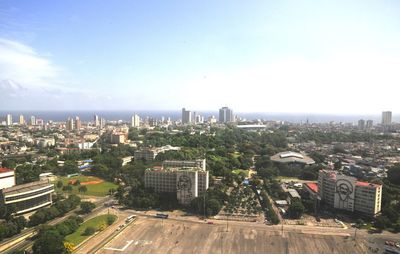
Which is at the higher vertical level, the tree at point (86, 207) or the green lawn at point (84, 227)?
the tree at point (86, 207)

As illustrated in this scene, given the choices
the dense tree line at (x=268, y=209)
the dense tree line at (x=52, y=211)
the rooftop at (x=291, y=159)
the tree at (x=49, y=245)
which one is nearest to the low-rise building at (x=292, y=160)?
the rooftop at (x=291, y=159)

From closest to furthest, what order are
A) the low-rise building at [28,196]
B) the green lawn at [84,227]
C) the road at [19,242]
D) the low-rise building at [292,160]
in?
the road at [19,242], the green lawn at [84,227], the low-rise building at [28,196], the low-rise building at [292,160]

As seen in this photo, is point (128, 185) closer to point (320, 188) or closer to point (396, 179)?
point (320, 188)

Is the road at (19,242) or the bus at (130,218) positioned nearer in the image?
the road at (19,242)

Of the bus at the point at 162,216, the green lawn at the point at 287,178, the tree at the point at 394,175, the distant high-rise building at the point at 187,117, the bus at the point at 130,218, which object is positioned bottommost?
the bus at the point at 130,218

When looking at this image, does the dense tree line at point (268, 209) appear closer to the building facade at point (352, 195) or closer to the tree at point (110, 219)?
the building facade at point (352, 195)

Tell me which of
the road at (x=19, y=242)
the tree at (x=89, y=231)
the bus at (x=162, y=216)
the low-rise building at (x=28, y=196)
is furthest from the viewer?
the bus at (x=162, y=216)
